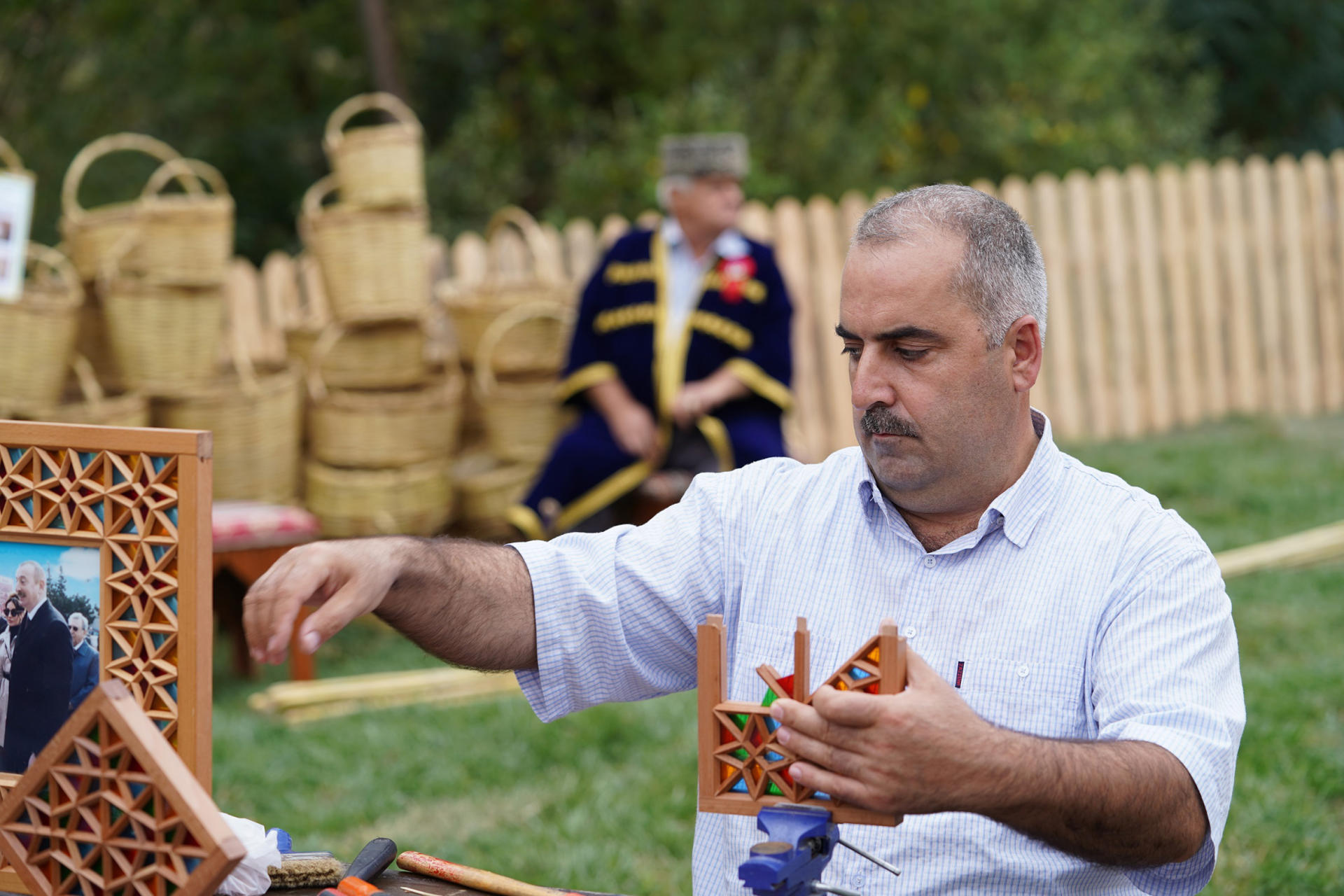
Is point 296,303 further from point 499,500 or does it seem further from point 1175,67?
point 1175,67

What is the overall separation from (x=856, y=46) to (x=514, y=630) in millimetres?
9412

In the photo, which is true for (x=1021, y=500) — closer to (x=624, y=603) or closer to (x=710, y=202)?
(x=624, y=603)

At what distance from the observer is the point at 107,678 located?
4.71 ft

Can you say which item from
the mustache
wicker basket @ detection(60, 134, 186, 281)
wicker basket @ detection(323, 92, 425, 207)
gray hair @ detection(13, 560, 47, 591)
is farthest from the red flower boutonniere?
gray hair @ detection(13, 560, 47, 591)

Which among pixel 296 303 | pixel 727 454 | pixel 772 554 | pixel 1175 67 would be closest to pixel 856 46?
pixel 1175 67

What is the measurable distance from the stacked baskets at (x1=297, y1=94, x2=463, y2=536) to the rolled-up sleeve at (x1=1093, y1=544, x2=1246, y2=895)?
14.0 feet

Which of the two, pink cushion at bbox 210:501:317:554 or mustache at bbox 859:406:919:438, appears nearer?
mustache at bbox 859:406:919:438

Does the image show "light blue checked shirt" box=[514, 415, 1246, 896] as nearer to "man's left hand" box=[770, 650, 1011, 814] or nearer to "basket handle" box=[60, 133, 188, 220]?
"man's left hand" box=[770, 650, 1011, 814]

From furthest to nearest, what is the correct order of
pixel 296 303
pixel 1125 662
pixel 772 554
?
pixel 296 303 → pixel 772 554 → pixel 1125 662

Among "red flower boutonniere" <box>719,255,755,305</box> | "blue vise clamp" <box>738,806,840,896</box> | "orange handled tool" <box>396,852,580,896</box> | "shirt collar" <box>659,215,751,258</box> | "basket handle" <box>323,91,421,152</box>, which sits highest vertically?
"basket handle" <box>323,91,421,152</box>

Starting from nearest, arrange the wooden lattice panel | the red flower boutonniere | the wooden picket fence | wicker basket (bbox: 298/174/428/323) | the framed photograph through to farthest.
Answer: the wooden lattice panel, the framed photograph, the red flower boutonniere, wicker basket (bbox: 298/174/428/323), the wooden picket fence

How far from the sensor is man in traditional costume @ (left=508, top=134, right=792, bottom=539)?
17.6 feet

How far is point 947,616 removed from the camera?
69.0 inches

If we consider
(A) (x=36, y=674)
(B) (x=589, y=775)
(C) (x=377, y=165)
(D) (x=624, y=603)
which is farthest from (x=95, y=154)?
(A) (x=36, y=674)
